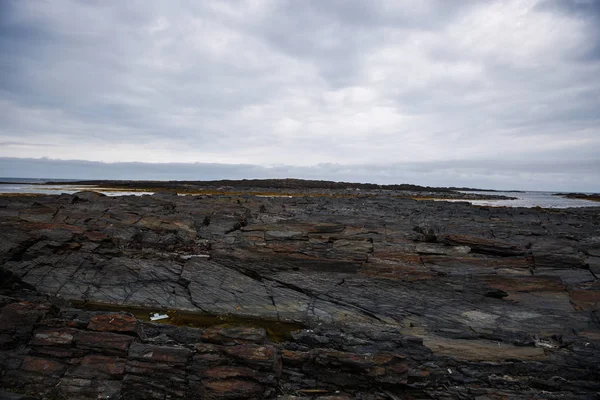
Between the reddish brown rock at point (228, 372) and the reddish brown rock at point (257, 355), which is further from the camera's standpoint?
the reddish brown rock at point (257, 355)

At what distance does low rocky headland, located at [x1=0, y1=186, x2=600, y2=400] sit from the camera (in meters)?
10.3

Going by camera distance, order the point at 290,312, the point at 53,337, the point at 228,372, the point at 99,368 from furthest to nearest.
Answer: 1. the point at 290,312
2. the point at 53,337
3. the point at 99,368
4. the point at 228,372

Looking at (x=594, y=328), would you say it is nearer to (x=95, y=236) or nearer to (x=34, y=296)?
(x=34, y=296)

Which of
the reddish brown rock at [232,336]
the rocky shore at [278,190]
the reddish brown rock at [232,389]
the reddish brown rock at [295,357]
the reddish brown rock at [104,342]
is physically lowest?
the reddish brown rock at [232,389]

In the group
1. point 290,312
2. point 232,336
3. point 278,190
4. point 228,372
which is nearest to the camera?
point 228,372

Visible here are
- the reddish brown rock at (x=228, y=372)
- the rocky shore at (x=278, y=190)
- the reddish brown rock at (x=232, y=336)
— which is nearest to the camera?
the reddish brown rock at (x=228, y=372)

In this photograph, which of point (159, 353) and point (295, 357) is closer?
point (159, 353)

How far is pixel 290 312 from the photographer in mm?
15805

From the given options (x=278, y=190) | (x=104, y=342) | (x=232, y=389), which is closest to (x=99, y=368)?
(x=104, y=342)

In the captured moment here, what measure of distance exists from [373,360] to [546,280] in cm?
1235

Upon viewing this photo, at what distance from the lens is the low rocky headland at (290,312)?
10305 millimetres

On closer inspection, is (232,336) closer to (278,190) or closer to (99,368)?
(99,368)

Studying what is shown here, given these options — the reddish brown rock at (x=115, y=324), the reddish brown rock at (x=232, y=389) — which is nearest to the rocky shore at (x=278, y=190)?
the reddish brown rock at (x=115, y=324)

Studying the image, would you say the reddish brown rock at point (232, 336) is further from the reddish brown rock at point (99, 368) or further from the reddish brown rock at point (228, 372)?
the reddish brown rock at point (99, 368)
